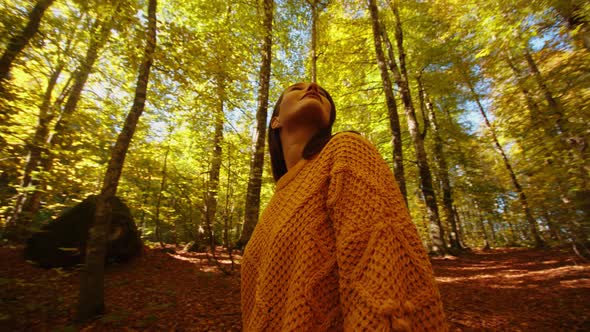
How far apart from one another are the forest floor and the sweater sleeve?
385 centimetres

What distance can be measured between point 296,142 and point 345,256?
0.79m

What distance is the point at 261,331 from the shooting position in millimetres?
987

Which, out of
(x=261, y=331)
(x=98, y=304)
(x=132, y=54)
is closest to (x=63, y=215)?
(x=98, y=304)

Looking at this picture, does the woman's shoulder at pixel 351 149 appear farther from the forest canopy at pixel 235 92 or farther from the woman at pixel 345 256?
the forest canopy at pixel 235 92

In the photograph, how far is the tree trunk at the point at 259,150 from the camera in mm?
7133

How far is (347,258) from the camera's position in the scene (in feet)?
2.53

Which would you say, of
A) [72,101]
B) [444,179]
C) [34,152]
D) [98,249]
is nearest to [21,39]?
[34,152]

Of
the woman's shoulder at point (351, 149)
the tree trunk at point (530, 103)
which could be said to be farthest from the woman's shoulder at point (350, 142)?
the tree trunk at point (530, 103)

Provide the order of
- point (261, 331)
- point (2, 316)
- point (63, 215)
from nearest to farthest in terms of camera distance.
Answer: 1. point (261, 331)
2. point (2, 316)
3. point (63, 215)

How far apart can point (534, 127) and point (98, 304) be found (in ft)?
28.0

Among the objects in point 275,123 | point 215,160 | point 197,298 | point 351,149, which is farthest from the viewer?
point 215,160

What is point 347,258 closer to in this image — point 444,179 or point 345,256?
point 345,256

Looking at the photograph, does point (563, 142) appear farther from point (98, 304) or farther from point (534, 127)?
point (98, 304)

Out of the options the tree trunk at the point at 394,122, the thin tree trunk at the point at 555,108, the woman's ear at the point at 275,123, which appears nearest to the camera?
the woman's ear at the point at 275,123
